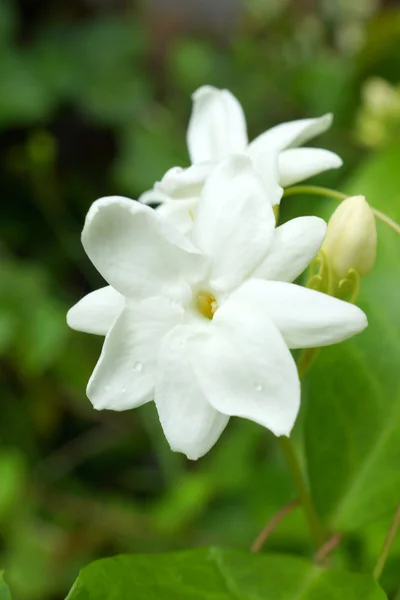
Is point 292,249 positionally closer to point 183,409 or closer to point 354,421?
point 183,409

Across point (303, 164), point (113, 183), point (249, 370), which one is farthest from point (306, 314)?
point (113, 183)

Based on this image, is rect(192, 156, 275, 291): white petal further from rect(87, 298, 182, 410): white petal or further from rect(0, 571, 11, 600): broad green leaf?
rect(0, 571, 11, 600): broad green leaf

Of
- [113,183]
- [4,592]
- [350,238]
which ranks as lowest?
[113,183]

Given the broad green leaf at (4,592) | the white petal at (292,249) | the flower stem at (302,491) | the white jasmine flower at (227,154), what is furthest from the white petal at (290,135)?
the broad green leaf at (4,592)

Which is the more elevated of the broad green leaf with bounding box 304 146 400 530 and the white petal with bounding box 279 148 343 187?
the white petal with bounding box 279 148 343 187

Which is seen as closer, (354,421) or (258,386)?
(258,386)

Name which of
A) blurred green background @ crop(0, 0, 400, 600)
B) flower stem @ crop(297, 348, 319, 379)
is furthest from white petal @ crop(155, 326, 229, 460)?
blurred green background @ crop(0, 0, 400, 600)

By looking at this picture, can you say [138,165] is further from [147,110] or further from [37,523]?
[37,523]
